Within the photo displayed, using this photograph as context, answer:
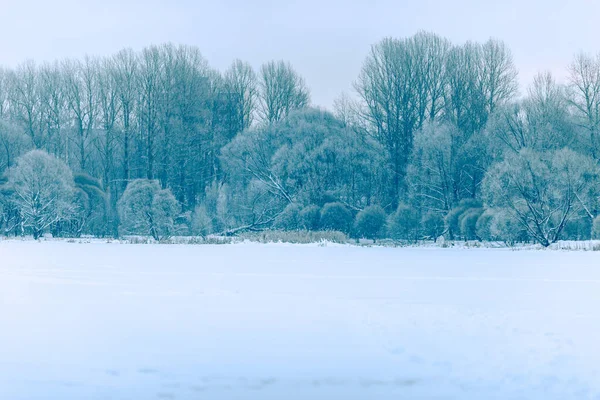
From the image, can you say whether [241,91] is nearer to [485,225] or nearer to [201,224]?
[201,224]

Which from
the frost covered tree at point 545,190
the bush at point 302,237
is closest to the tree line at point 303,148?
the frost covered tree at point 545,190

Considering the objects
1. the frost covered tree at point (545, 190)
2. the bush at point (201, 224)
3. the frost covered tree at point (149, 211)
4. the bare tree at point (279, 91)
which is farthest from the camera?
the bare tree at point (279, 91)

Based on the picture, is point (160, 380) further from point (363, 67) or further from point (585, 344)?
point (363, 67)

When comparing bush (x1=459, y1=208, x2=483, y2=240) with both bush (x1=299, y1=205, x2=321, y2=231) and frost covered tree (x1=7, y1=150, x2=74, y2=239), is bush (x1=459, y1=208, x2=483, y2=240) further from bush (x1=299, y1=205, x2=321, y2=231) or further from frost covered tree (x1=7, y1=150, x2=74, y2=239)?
frost covered tree (x1=7, y1=150, x2=74, y2=239)

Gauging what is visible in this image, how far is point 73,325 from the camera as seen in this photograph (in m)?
9.00

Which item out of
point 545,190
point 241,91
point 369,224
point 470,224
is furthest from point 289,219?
point 241,91

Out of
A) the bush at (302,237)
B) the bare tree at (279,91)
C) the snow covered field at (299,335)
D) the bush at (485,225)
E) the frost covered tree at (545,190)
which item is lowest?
the snow covered field at (299,335)

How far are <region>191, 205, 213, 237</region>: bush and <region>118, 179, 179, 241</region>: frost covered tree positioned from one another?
103 centimetres

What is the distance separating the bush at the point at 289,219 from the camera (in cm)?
3325

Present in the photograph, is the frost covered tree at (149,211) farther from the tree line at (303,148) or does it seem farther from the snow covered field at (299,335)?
the snow covered field at (299,335)

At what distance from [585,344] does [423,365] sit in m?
2.09

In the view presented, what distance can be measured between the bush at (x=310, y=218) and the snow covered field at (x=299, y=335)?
1707 cm

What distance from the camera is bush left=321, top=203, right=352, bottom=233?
105ft

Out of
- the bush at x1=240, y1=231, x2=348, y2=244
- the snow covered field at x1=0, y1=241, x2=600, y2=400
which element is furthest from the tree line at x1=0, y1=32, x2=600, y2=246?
the snow covered field at x1=0, y1=241, x2=600, y2=400
